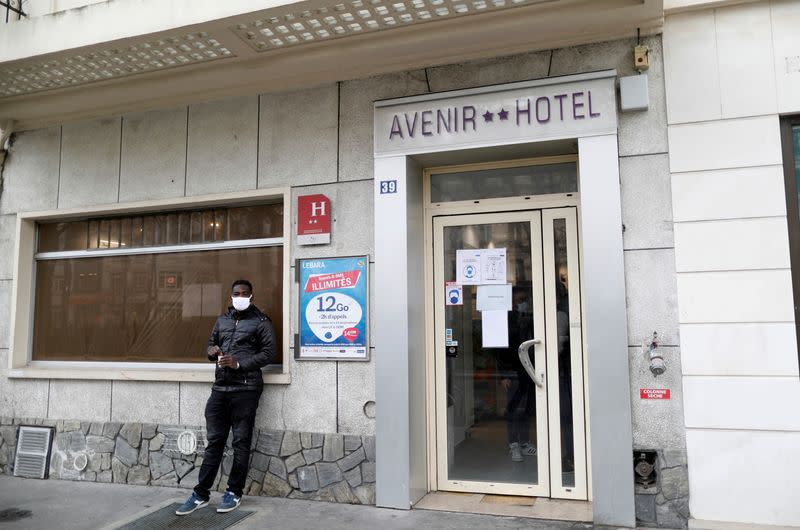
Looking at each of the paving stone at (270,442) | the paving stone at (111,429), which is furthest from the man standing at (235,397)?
the paving stone at (111,429)

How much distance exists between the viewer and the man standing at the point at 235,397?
206 inches

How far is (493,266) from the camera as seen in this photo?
18.0 feet

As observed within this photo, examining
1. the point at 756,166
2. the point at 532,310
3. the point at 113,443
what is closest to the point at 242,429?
the point at 113,443

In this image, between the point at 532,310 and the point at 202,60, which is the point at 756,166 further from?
the point at 202,60

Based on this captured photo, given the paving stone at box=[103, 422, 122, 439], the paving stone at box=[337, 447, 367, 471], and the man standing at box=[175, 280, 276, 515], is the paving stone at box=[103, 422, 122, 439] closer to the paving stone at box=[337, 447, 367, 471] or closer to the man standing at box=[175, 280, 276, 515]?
the man standing at box=[175, 280, 276, 515]

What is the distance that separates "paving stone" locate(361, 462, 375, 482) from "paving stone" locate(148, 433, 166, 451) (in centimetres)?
212

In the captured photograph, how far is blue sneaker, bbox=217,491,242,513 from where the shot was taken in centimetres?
517

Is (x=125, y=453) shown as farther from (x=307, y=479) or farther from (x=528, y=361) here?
(x=528, y=361)

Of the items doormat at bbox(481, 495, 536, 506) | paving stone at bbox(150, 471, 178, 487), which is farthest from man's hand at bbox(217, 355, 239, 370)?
doormat at bbox(481, 495, 536, 506)

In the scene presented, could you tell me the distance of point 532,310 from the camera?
210 inches

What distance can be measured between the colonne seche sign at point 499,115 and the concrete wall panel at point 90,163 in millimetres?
3074

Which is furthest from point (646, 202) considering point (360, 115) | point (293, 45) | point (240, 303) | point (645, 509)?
point (240, 303)

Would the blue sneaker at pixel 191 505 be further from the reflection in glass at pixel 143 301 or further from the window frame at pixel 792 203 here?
the window frame at pixel 792 203

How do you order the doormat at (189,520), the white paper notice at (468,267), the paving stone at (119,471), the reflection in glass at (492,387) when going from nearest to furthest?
the doormat at (189,520) < the reflection in glass at (492,387) < the white paper notice at (468,267) < the paving stone at (119,471)
